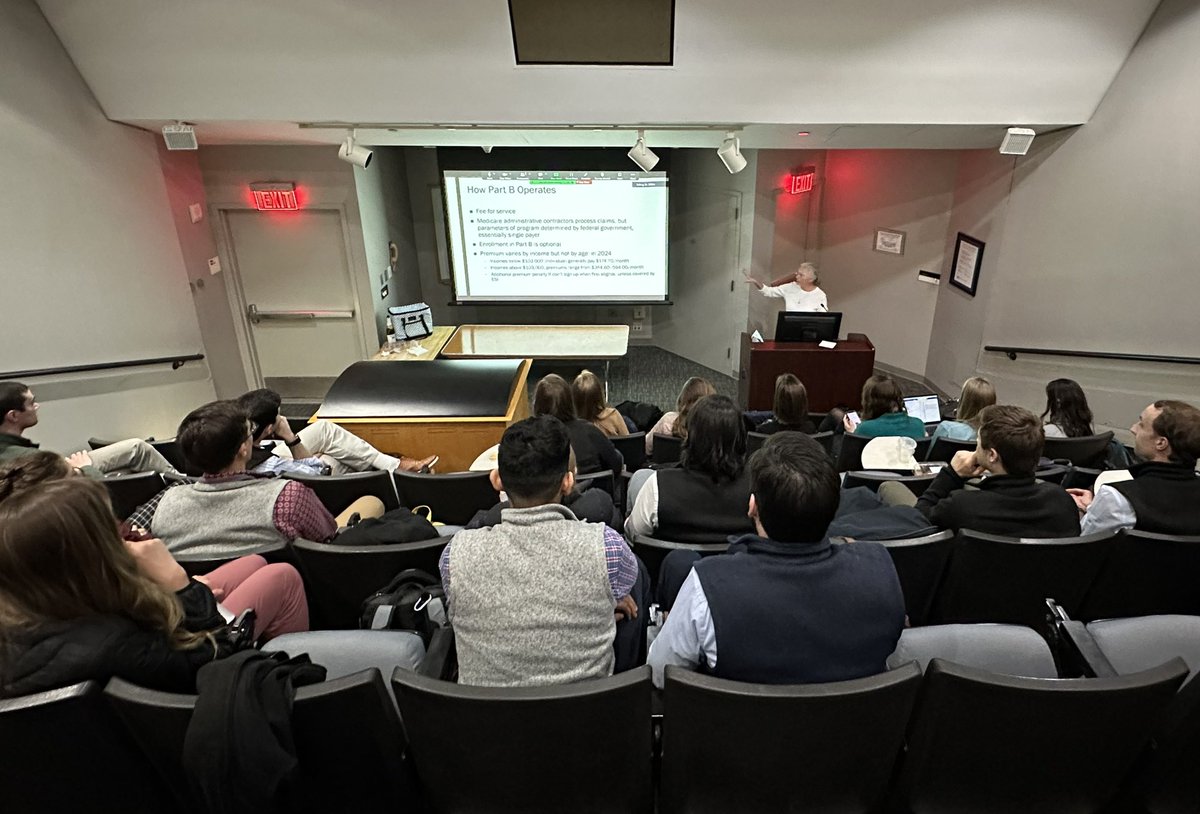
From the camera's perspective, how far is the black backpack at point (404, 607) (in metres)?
1.72

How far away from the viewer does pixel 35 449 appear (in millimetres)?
2643

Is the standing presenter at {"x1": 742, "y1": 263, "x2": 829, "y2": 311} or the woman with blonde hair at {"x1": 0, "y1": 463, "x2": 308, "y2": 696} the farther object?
the standing presenter at {"x1": 742, "y1": 263, "x2": 829, "y2": 311}

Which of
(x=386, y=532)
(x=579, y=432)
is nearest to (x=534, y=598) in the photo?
(x=386, y=532)

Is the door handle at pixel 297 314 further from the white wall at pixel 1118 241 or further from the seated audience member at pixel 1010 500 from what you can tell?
the white wall at pixel 1118 241

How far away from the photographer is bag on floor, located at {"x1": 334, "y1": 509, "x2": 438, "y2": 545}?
199 cm

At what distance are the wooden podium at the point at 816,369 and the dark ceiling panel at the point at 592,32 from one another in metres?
2.31

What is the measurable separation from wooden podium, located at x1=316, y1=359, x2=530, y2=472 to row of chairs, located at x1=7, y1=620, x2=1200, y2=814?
216cm

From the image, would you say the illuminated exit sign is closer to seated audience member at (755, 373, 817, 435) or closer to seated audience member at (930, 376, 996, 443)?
seated audience member at (755, 373, 817, 435)

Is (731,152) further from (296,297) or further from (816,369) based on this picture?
(296,297)

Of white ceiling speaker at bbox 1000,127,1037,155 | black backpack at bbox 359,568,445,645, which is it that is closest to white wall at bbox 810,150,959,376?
white ceiling speaker at bbox 1000,127,1037,155

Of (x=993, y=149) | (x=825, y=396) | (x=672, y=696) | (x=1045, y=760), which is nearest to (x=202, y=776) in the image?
(x=672, y=696)

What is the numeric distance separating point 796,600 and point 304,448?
250 cm

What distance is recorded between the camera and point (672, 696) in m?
1.29

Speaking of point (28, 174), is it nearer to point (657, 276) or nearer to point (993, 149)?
point (657, 276)
